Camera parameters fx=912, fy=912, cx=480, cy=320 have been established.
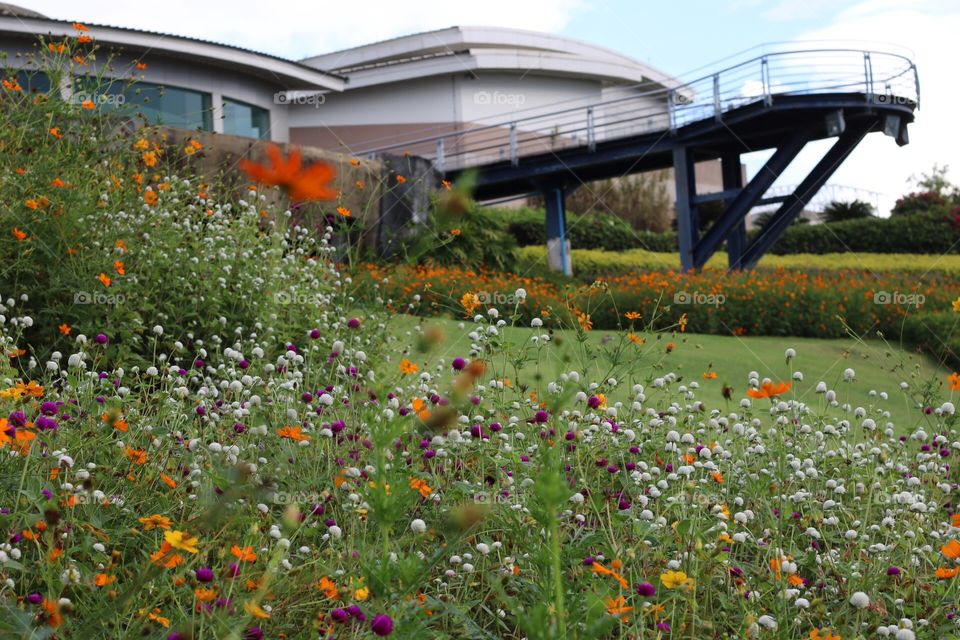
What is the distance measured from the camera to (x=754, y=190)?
49.7ft

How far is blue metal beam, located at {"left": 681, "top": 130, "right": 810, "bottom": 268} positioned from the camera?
15102mm

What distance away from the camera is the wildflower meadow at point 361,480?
6.72 feet

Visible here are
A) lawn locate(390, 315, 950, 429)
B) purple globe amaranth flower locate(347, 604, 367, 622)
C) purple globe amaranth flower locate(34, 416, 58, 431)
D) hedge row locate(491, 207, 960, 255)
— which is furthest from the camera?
hedge row locate(491, 207, 960, 255)

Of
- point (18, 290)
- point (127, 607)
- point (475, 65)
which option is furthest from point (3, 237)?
point (475, 65)

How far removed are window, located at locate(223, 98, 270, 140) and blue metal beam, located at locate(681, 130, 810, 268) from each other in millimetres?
10700

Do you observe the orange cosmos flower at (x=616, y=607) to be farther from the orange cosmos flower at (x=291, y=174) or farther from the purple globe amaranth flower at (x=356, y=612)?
the orange cosmos flower at (x=291, y=174)

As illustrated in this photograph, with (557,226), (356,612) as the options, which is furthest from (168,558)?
(557,226)

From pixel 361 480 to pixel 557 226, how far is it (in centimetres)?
1635

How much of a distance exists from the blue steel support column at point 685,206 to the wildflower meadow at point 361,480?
33.1 feet

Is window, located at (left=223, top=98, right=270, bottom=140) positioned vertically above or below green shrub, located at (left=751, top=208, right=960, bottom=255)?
above

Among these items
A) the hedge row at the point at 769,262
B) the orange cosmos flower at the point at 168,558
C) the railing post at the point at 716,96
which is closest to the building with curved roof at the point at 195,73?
the hedge row at the point at 769,262

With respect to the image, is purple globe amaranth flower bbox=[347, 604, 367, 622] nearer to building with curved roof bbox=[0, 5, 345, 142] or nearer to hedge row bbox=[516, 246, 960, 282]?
hedge row bbox=[516, 246, 960, 282]

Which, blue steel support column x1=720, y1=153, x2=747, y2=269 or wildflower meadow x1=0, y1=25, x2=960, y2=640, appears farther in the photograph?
blue steel support column x1=720, y1=153, x2=747, y2=269

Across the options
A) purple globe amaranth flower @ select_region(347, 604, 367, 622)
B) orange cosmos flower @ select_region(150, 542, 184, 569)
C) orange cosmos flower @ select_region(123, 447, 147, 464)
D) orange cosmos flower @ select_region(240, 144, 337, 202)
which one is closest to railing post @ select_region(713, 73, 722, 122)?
orange cosmos flower @ select_region(123, 447, 147, 464)
